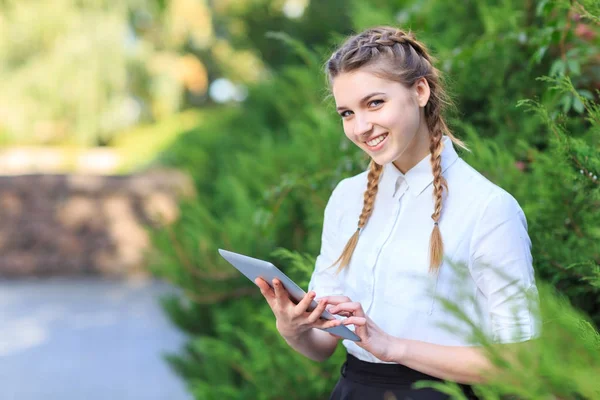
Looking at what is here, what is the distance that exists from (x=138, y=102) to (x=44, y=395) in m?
13.1

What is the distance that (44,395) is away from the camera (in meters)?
4.98

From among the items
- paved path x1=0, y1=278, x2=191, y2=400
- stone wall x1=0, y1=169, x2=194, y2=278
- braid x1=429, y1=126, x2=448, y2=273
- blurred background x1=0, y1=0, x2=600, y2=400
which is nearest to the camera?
braid x1=429, y1=126, x2=448, y2=273

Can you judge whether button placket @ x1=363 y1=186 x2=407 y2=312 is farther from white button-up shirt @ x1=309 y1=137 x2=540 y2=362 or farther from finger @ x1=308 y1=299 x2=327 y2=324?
finger @ x1=308 y1=299 x2=327 y2=324

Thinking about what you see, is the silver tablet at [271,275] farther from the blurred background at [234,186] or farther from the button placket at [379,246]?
the blurred background at [234,186]

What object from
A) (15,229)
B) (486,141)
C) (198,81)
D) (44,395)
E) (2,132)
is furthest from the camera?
(198,81)

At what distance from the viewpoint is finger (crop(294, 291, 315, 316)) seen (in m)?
1.47

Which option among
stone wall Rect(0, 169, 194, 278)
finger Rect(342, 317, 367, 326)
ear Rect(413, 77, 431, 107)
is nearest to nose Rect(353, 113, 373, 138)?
ear Rect(413, 77, 431, 107)

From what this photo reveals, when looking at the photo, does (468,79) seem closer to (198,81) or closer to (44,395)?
(44,395)

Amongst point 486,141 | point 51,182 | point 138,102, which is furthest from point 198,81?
point 486,141

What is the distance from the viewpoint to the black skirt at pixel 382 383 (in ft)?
5.01

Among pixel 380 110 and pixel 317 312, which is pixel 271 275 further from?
pixel 380 110

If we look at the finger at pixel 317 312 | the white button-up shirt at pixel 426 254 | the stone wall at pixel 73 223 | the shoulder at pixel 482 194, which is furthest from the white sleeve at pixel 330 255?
the stone wall at pixel 73 223

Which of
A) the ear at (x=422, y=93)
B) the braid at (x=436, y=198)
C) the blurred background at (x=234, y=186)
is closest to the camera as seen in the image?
the braid at (x=436, y=198)

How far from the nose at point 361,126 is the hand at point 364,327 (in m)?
0.35
